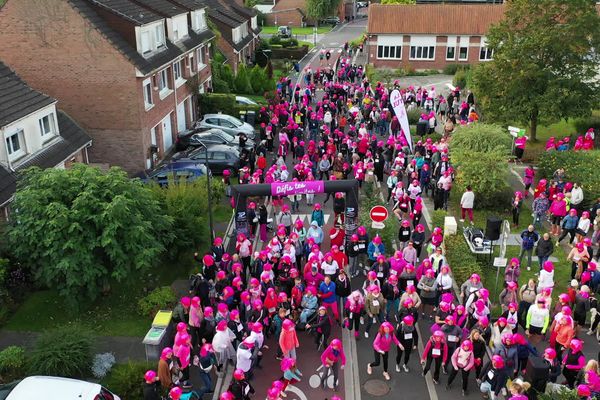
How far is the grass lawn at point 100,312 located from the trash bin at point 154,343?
1933 mm

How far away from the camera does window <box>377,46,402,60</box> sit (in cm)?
5069

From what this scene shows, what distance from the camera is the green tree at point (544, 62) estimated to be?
2647cm

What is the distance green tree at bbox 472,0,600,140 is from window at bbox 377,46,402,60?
22.6 metres

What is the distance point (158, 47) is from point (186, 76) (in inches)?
179

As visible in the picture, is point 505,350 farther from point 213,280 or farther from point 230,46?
point 230,46

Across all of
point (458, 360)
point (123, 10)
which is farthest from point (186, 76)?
point (458, 360)

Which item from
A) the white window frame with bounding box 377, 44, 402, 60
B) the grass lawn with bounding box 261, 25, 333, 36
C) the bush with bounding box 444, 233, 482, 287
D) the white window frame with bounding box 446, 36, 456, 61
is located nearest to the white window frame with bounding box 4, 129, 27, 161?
the bush with bounding box 444, 233, 482, 287

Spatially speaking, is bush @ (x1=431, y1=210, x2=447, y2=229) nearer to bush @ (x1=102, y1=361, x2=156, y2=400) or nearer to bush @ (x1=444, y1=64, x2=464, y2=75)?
bush @ (x1=102, y1=361, x2=156, y2=400)

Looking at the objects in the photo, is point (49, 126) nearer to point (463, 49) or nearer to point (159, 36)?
point (159, 36)

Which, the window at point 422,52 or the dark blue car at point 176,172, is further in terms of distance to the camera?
the window at point 422,52

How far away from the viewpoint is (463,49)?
50.4 meters

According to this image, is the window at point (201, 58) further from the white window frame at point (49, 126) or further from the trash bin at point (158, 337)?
the trash bin at point (158, 337)

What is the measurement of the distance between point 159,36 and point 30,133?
10283 millimetres

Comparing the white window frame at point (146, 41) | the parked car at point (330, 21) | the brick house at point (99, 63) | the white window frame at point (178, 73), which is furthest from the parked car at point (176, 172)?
the parked car at point (330, 21)
